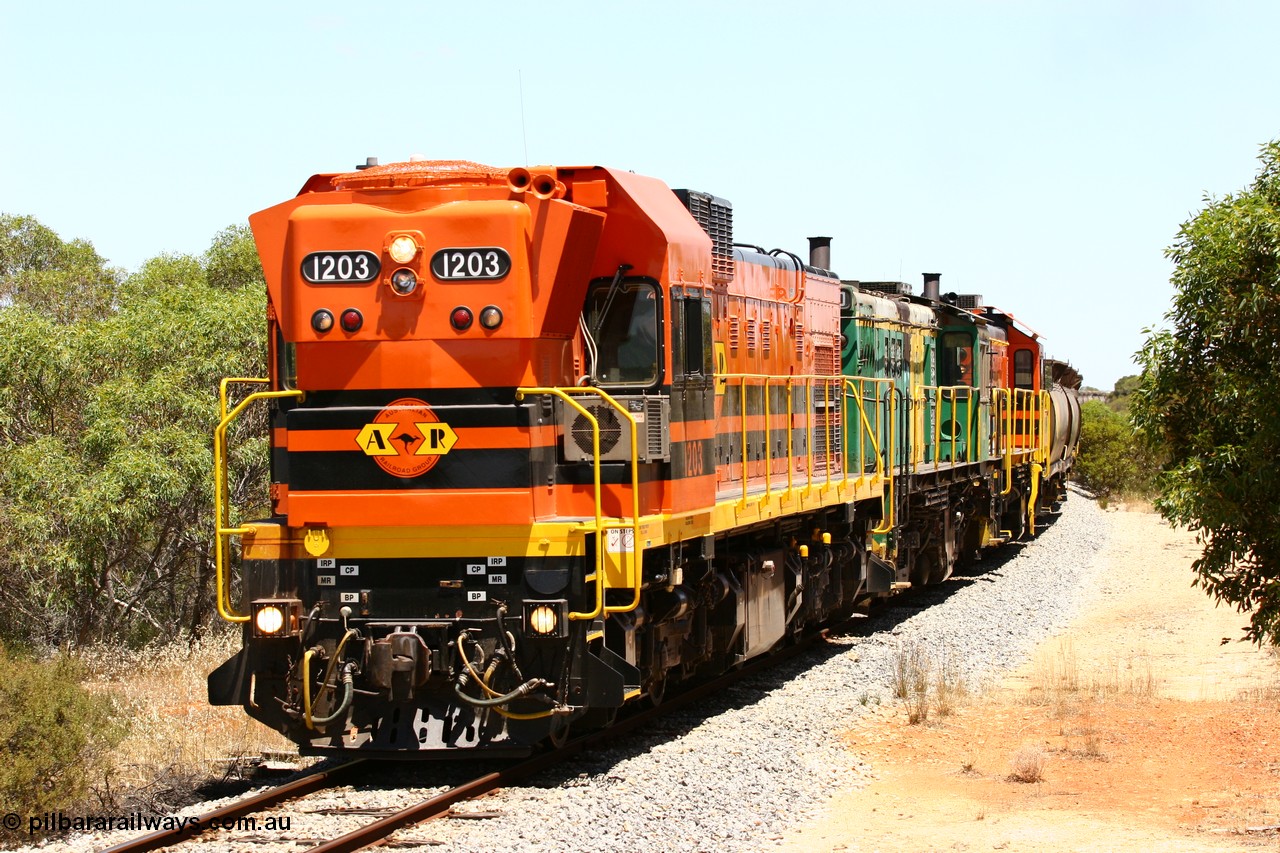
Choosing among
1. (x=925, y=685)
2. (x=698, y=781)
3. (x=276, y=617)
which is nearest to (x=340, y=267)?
(x=276, y=617)

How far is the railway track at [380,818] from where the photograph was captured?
7940 millimetres

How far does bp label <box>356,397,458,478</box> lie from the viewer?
9477 mm

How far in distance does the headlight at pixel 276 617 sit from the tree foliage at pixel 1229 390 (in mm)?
6927

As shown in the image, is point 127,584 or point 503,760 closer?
point 503,760

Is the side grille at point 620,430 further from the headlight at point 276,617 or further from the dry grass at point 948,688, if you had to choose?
the dry grass at point 948,688

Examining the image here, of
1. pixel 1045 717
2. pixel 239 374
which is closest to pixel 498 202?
pixel 1045 717

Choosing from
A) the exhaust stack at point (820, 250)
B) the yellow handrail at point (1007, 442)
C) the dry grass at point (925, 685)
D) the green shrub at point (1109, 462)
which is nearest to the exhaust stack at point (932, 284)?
the yellow handrail at point (1007, 442)

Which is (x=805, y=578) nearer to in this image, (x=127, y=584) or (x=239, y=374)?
(x=239, y=374)

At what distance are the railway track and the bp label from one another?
204 centimetres

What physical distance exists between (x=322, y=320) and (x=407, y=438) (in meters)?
0.96

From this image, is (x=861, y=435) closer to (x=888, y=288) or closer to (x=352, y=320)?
(x=888, y=288)

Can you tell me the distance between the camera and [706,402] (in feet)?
36.3

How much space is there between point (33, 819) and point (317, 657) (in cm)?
200

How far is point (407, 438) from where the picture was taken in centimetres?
951
